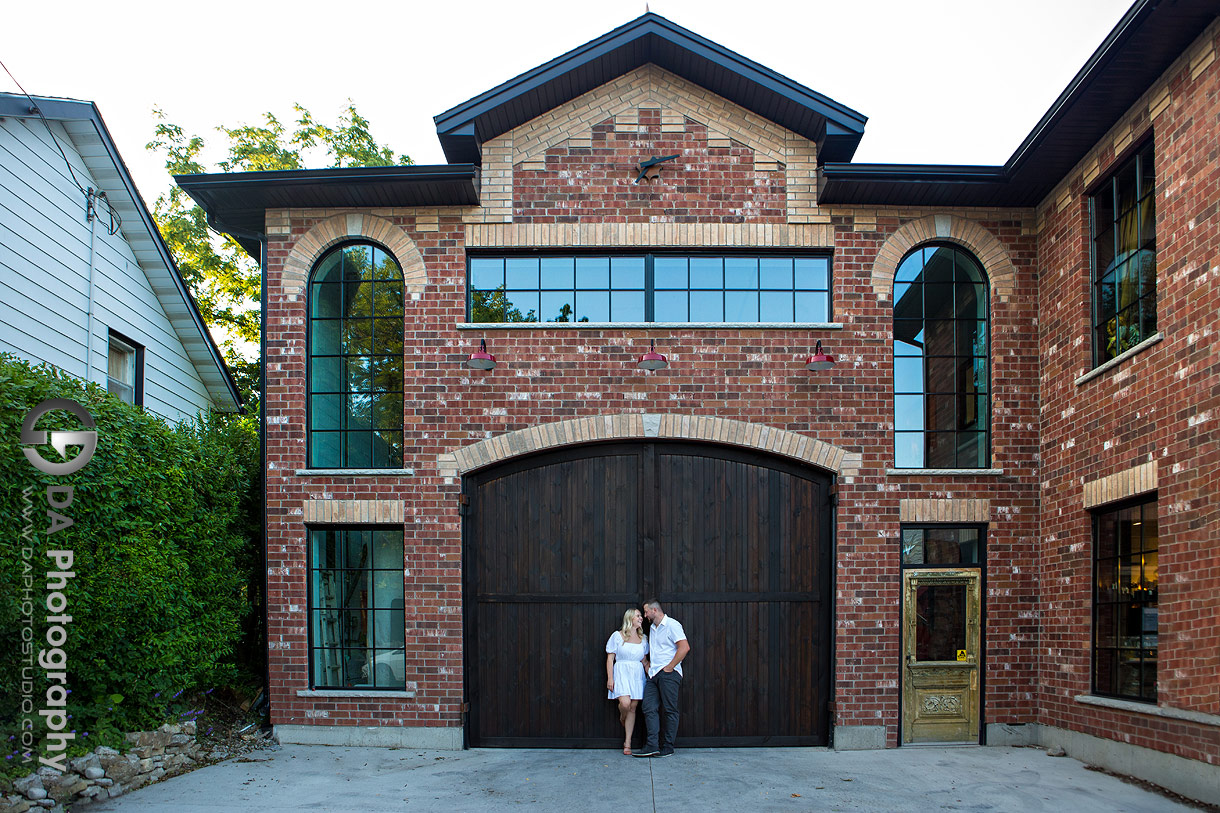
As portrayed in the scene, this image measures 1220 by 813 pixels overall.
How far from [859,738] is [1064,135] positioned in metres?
6.45

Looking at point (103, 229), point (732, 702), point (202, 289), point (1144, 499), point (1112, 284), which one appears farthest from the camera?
point (202, 289)

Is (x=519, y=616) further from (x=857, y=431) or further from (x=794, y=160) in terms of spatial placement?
(x=794, y=160)

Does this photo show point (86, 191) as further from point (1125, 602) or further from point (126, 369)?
point (1125, 602)

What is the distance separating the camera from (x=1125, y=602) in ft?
27.0

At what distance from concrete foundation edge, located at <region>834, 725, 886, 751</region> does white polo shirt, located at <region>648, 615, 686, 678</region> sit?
1872 mm

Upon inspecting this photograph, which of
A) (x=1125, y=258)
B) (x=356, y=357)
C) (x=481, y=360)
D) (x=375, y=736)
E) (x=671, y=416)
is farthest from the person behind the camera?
(x=356, y=357)

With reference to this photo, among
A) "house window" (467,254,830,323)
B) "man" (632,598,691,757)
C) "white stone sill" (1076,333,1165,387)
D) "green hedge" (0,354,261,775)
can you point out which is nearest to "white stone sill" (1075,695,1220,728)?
"white stone sill" (1076,333,1165,387)

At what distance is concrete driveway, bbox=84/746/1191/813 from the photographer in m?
7.36

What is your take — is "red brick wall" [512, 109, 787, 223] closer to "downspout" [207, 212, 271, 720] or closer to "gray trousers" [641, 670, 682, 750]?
"downspout" [207, 212, 271, 720]

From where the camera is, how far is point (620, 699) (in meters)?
9.15

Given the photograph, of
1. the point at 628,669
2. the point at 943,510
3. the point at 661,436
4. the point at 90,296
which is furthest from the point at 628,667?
the point at 90,296

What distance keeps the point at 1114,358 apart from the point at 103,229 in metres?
11.3

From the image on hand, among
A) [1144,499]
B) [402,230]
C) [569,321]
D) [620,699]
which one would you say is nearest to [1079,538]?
[1144,499]

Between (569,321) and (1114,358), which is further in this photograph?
(569,321)
